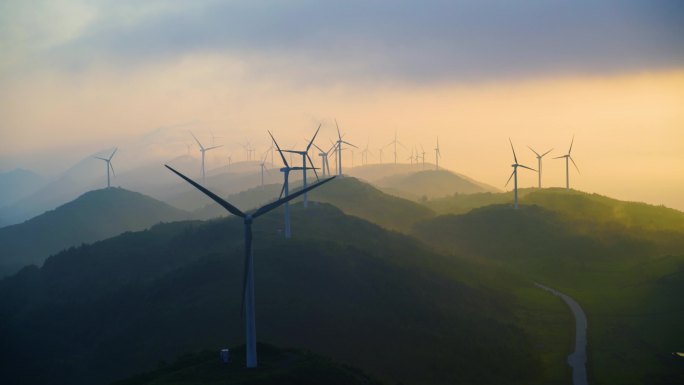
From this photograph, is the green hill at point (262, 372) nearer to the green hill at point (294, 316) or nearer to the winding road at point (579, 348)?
the green hill at point (294, 316)

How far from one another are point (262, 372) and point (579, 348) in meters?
67.7

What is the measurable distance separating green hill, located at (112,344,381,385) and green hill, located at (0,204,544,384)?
22042 millimetres

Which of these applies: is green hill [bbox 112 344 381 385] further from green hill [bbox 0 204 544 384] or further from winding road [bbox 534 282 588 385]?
winding road [bbox 534 282 588 385]

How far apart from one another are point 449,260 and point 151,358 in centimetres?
9478

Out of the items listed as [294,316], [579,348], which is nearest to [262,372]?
[294,316]

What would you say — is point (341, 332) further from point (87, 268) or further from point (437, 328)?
point (87, 268)

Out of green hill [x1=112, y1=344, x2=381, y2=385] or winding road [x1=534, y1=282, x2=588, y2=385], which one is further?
winding road [x1=534, y1=282, x2=588, y2=385]

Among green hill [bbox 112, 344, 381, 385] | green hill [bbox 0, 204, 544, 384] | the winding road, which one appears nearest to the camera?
green hill [bbox 112, 344, 381, 385]

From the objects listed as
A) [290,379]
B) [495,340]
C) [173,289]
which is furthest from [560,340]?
[173,289]

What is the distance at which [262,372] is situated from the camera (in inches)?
3059

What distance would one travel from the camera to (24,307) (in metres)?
180

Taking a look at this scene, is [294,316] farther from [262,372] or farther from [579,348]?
[579,348]

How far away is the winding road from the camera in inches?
4148

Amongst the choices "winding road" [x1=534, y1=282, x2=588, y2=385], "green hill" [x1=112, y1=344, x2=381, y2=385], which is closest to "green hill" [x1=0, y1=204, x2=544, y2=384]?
"winding road" [x1=534, y1=282, x2=588, y2=385]
